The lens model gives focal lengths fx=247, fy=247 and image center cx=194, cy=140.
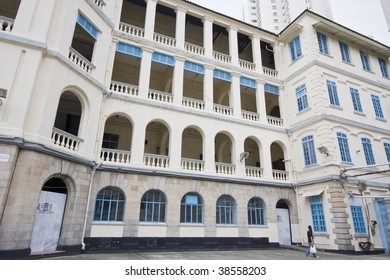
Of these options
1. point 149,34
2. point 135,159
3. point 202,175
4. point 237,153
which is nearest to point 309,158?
point 237,153

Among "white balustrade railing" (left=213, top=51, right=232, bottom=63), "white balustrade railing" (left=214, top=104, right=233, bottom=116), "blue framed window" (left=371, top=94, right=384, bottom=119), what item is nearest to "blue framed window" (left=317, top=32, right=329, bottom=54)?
"blue framed window" (left=371, top=94, right=384, bottom=119)

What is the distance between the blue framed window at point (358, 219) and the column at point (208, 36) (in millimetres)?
12548

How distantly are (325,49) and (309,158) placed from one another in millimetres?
7768

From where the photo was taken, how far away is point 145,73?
14023 millimetres

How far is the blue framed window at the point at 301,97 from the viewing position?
16234mm

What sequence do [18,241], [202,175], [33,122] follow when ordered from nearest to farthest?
[18,241]
[33,122]
[202,175]

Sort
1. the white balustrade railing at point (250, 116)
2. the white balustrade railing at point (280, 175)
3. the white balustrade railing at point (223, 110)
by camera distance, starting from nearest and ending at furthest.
Result: the white balustrade railing at point (223, 110) → the white balustrade railing at point (280, 175) → the white balustrade railing at point (250, 116)

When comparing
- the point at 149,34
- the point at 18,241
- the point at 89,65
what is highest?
the point at 149,34

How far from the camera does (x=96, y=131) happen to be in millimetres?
11820

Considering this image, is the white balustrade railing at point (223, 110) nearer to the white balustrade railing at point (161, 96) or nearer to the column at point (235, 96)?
the column at point (235, 96)

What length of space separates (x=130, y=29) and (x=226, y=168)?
33.2 feet

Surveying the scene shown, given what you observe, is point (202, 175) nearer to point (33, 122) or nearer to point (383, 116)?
point (33, 122)

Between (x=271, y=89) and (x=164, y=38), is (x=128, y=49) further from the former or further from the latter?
(x=271, y=89)

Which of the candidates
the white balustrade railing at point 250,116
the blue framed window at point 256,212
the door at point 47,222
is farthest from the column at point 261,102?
the door at point 47,222
